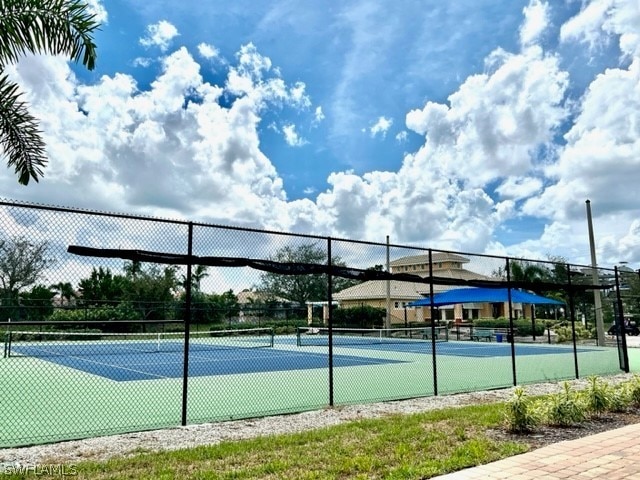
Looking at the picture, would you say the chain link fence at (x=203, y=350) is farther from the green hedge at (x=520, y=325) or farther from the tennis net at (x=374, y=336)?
the green hedge at (x=520, y=325)

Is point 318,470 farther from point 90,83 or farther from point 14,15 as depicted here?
point 90,83

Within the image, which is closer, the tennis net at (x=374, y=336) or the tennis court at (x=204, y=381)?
the tennis court at (x=204, y=381)

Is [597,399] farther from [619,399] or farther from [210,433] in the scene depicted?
[210,433]

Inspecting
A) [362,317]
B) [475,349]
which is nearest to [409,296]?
[362,317]

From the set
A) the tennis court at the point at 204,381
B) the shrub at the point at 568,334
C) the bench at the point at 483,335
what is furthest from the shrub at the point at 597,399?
the shrub at the point at 568,334

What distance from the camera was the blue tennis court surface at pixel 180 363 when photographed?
1411cm

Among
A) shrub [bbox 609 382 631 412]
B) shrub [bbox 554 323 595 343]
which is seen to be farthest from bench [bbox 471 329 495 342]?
shrub [bbox 609 382 631 412]

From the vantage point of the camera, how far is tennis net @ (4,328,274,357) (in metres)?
15.4

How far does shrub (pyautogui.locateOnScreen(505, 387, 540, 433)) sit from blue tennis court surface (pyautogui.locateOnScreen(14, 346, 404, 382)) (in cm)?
884

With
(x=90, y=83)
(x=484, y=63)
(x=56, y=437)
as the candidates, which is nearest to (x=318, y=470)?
(x=56, y=437)

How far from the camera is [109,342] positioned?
18.8 metres

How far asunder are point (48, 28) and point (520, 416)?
307 inches

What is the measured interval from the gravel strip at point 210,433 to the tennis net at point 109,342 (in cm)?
708

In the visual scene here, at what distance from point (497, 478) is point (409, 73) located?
9.62 metres
